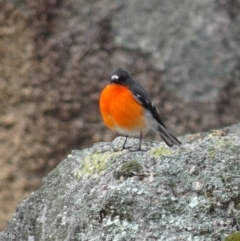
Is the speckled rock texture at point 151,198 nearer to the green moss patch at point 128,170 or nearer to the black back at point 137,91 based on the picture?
the green moss patch at point 128,170

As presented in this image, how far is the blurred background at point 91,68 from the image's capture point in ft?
21.5

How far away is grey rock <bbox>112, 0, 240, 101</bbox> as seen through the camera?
21.7ft

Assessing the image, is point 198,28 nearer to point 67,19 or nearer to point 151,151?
point 67,19

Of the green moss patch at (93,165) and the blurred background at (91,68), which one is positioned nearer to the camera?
the green moss patch at (93,165)

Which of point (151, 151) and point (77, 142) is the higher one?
point (77, 142)

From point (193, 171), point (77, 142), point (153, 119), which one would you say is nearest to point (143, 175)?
point (193, 171)

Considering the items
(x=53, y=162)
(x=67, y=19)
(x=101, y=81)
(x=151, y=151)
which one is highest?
(x=67, y=19)

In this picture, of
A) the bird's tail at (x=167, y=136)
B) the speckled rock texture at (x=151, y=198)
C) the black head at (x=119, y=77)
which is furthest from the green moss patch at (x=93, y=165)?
the black head at (x=119, y=77)

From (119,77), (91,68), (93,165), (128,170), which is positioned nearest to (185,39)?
(91,68)

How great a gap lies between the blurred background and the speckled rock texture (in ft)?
9.30

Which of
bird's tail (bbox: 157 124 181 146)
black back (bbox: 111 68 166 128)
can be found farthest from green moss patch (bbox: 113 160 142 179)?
black back (bbox: 111 68 166 128)

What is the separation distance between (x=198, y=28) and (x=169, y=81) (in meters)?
0.59

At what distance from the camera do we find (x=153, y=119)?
5.27 metres

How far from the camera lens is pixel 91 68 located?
6.58 meters
